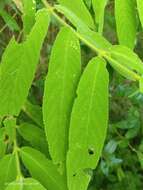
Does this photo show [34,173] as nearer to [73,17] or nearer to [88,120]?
[88,120]

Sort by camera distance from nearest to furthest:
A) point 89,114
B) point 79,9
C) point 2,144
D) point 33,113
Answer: point 89,114, point 79,9, point 2,144, point 33,113

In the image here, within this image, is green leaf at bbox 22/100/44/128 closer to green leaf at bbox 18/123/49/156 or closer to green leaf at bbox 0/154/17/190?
green leaf at bbox 18/123/49/156

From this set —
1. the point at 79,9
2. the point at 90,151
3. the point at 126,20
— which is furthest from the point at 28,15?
the point at 90,151

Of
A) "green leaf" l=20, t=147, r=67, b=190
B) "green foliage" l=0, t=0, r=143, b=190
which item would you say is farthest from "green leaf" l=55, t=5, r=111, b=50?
"green leaf" l=20, t=147, r=67, b=190

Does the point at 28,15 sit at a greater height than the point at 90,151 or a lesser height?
greater

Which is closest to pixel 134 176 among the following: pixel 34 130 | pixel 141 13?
pixel 34 130

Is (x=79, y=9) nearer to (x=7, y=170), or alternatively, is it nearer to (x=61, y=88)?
(x=61, y=88)
